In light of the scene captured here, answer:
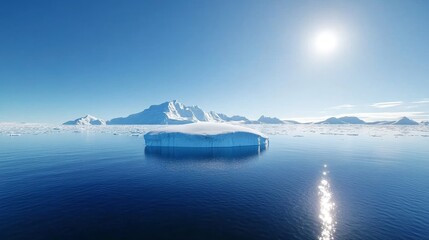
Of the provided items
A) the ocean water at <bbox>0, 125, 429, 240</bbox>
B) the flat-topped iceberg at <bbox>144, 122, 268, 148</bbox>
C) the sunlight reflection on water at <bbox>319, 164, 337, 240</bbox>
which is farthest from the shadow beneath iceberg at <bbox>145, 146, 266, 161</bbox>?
the sunlight reflection on water at <bbox>319, 164, 337, 240</bbox>

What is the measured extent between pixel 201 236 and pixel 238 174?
71.8ft

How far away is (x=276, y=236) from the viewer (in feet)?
60.2

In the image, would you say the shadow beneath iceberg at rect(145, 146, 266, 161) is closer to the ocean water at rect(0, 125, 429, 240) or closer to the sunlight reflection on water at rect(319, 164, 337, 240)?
the ocean water at rect(0, 125, 429, 240)

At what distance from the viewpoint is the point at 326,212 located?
→ 925 inches

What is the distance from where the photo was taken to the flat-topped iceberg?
68.8m

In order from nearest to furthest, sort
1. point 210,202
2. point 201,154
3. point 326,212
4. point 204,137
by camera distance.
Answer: point 326,212
point 210,202
point 201,154
point 204,137

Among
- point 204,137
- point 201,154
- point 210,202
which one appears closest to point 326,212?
point 210,202

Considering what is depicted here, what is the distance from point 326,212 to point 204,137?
47647mm

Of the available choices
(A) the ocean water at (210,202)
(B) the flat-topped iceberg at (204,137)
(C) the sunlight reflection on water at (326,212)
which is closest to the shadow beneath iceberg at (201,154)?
(B) the flat-topped iceberg at (204,137)

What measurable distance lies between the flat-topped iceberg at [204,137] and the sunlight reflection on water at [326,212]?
128 ft

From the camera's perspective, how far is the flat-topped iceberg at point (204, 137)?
68.8 m

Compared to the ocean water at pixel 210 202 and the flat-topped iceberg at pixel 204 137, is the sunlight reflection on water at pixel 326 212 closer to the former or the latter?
the ocean water at pixel 210 202

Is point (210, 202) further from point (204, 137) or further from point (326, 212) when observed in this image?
point (204, 137)

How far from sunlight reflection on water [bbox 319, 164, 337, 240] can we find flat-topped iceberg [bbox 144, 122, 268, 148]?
39.1m
